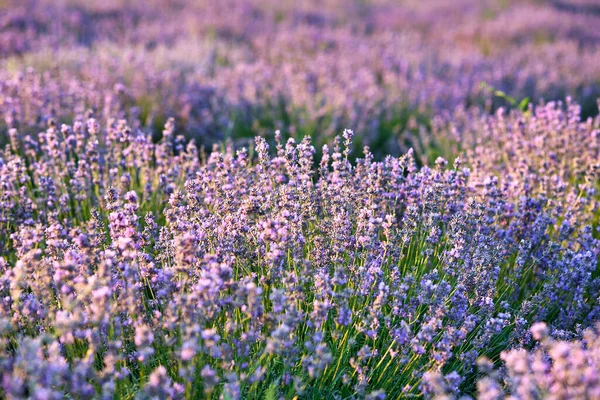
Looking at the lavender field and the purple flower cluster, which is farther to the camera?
the purple flower cluster

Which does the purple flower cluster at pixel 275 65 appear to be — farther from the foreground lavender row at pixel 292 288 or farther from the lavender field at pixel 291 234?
the foreground lavender row at pixel 292 288

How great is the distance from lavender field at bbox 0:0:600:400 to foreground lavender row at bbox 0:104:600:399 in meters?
0.02

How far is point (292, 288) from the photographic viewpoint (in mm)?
2270

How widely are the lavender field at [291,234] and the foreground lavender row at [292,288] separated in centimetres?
2

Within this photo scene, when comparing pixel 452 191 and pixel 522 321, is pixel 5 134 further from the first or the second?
pixel 522 321

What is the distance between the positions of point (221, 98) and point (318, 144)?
1434 millimetres

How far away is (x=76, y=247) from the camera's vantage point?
101 inches

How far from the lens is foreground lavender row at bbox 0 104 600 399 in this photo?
1941mm

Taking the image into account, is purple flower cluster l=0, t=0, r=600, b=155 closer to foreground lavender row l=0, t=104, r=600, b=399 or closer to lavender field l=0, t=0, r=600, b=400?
lavender field l=0, t=0, r=600, b=400

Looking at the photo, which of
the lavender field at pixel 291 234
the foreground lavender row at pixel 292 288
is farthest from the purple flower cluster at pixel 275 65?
the foreground lavender row at pixel 292 288

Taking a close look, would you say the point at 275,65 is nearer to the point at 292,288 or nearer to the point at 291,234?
the point at 291,234

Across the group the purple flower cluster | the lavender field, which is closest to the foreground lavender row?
the lavender field

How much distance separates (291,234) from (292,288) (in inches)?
14.9

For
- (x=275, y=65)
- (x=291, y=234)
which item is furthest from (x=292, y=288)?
(x=275, y=65)
